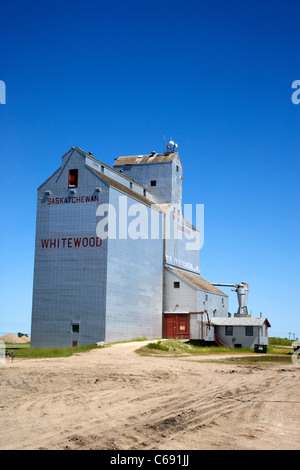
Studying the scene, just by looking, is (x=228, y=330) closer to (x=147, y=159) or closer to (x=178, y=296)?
(x=178, y=296)

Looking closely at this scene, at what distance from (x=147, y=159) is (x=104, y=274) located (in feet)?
88.4

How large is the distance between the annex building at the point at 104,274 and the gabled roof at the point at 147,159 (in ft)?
32.4

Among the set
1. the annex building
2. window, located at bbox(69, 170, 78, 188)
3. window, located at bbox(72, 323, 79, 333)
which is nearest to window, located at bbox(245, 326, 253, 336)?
the annex building

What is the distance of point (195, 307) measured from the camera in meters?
58.8

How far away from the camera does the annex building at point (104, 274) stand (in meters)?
47.6

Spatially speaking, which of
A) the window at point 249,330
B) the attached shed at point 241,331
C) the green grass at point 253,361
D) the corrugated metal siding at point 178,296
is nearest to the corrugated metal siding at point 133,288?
the corrugated metal siding at point 178,296

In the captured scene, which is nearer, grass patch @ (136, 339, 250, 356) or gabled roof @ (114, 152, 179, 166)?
grass patch @ (136, 339, 250, 356)

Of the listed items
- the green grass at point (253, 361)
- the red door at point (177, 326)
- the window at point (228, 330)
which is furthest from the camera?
the red door at point (177, 326)

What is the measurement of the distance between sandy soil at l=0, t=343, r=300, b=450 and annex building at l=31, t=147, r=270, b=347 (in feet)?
67.8

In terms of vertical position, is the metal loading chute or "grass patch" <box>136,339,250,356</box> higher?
the metal loading chute

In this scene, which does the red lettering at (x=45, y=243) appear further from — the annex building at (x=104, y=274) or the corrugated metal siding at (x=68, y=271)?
the corrugated metal siding at (x=68, y=271)

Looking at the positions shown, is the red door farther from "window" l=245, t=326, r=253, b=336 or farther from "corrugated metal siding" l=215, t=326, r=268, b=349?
"window" l=245, t=326, r=253, b=336

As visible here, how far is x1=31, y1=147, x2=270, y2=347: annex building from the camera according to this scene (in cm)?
4756
